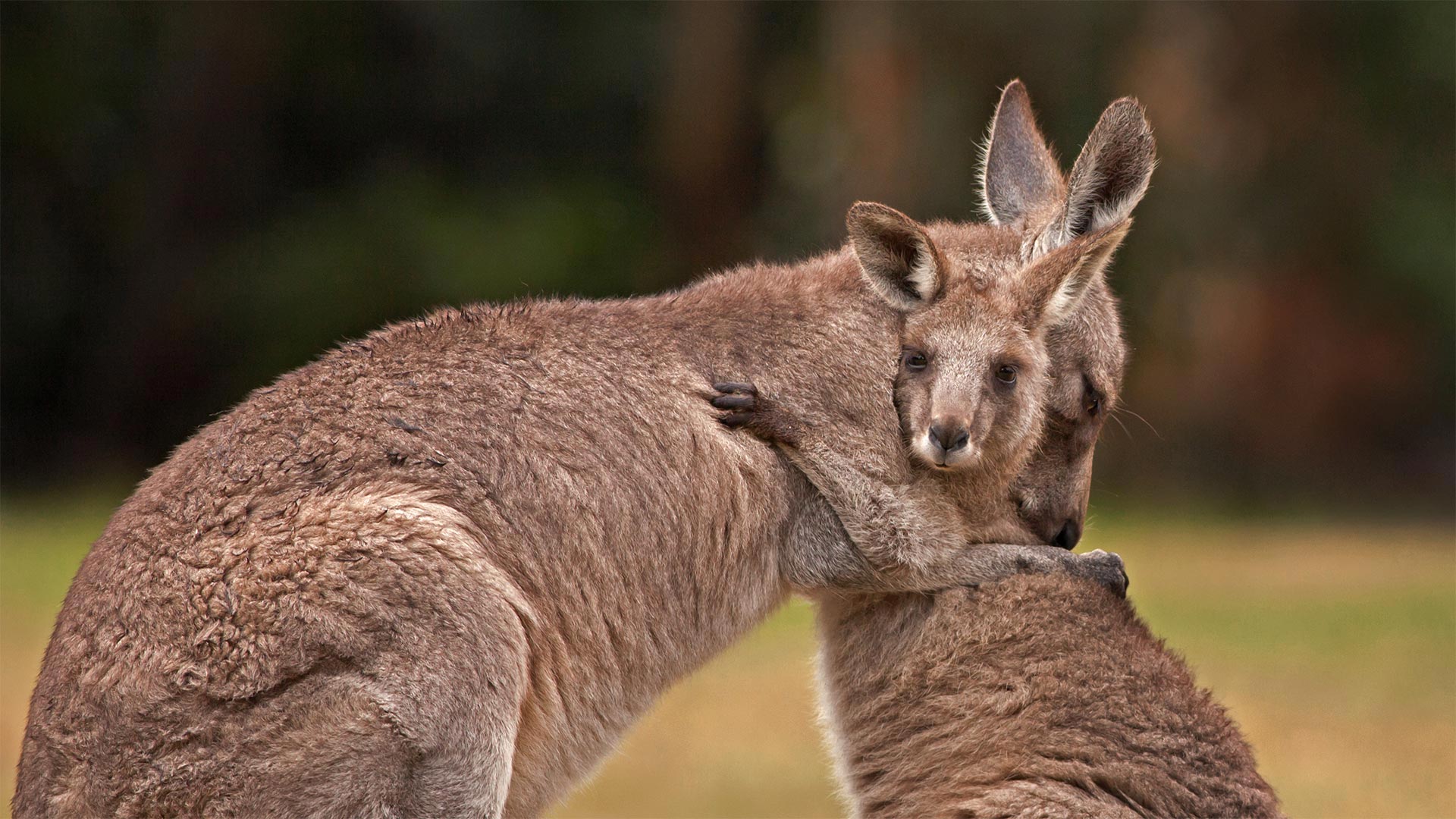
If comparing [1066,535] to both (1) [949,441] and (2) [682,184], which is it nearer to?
(1) [949,441]

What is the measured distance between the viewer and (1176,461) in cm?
2416

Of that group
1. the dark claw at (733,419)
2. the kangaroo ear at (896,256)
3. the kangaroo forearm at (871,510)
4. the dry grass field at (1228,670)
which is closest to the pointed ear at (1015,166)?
the kangaroo ear at (896,256)

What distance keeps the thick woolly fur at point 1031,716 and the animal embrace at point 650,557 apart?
1 cm

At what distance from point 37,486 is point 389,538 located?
21444 millimetres

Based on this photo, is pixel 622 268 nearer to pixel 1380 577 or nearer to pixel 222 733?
pixel 1380 577

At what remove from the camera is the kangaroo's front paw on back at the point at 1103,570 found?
6.97m

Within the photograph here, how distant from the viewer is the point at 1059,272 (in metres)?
6.76

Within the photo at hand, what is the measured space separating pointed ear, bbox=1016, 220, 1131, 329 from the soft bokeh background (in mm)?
13395

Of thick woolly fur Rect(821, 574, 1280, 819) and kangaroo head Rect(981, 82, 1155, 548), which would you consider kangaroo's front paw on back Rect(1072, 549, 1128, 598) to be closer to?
thick woolly fur Rect(821, 574, 1280, 819)

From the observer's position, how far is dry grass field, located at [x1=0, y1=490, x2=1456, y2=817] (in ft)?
36.9

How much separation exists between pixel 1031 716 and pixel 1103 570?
861 mm

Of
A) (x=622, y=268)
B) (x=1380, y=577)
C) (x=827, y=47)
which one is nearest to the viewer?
(x=1380, y=577)

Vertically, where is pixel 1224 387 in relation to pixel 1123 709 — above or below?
above

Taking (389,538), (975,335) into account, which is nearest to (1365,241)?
(975,335)
